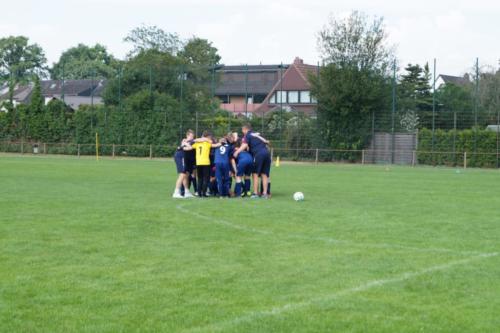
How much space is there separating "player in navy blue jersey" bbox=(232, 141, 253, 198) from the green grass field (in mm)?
1955

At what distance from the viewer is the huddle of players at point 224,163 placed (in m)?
18.6

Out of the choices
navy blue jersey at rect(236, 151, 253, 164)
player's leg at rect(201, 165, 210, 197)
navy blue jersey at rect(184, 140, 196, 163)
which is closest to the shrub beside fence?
navy blue jersey at rect(236, 151, 253, 164)

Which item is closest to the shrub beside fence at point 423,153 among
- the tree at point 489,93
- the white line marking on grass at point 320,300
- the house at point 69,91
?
the tree at point 489,93

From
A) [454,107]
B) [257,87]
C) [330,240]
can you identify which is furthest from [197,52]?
[330,240]

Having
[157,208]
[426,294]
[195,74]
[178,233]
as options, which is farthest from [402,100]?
[426,294]

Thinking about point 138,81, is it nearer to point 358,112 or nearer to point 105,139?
point 105,139

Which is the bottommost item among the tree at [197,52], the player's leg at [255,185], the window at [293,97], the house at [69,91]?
the player's leg at [255,185]

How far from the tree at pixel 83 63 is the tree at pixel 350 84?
70512 mm

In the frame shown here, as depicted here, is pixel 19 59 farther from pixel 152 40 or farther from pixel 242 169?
pixel 242 169

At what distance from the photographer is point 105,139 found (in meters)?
53.2

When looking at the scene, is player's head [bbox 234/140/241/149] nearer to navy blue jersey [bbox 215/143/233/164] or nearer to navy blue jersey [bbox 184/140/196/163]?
navy blue jersey [bbox 215/143/233/164]

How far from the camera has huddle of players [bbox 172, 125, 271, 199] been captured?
18.6 meters

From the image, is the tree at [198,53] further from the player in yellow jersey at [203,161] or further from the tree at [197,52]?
the player in yellow jersey at [203,161]

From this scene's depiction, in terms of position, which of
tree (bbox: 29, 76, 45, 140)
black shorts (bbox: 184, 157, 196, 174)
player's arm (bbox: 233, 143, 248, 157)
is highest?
tree (bbox: 29, 76, 45, 140)
